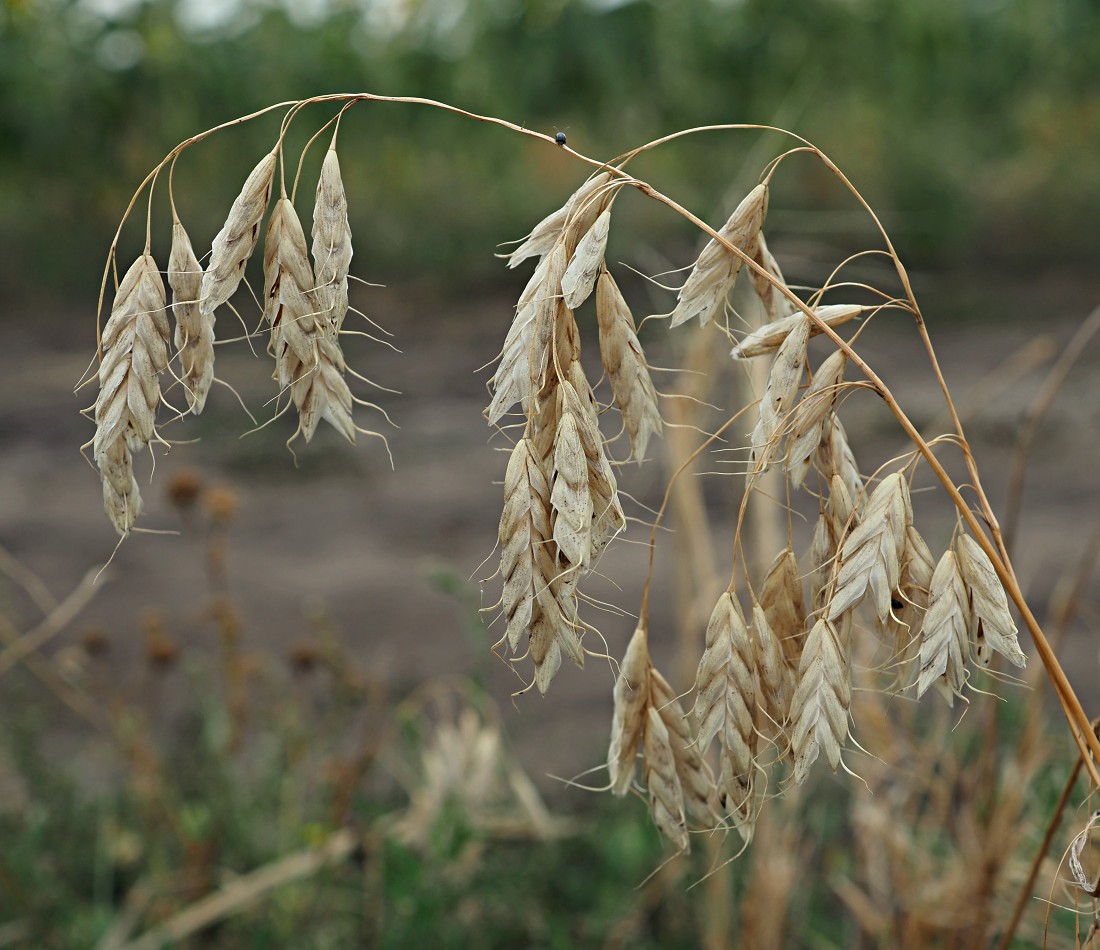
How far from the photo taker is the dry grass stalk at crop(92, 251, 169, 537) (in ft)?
2.15

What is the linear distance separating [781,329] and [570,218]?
146mm

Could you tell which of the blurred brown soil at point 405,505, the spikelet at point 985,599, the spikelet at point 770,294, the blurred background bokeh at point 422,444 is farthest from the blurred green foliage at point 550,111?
the spikelet at point 985,599

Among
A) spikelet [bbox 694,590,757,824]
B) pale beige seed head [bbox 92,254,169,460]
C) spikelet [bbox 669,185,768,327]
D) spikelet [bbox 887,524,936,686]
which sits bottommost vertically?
spikelet [bbox 694,590,757,824]

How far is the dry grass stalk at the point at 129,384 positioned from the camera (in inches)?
25.8

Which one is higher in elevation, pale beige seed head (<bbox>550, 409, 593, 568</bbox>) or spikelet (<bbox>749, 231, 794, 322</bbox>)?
spikelet (<bbox>749, 231, 794, 322</bbox>)

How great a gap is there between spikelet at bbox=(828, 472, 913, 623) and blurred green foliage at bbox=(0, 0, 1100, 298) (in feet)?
18.8

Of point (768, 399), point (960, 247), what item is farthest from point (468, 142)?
point (768, 399)

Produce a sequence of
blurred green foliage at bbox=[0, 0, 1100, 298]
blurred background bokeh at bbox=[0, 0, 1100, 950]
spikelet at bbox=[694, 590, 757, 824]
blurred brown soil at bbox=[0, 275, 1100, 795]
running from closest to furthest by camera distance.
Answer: spikelet at bbox=[694, 590, 757, 824] → blurred background bokeh at bbox=[0, 0, 1100, 950] → blurred brown soil at bbox=[0, 275, 1100, 795] → blurred green foliage at bbox=[0, 0, 1100, 298]

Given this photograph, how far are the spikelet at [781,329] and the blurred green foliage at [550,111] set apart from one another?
5.67 m

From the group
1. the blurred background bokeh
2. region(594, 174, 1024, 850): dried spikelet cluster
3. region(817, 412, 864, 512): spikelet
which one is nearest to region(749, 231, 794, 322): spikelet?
region(594, 174, 1024, 850): dried spikelet cluster

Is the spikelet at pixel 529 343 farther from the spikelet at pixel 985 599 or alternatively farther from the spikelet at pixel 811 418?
the spikelet at pixel 985 599

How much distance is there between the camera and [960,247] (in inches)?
286

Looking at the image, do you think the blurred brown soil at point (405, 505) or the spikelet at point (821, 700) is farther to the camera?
the blurred brown soil at point (405, 505)

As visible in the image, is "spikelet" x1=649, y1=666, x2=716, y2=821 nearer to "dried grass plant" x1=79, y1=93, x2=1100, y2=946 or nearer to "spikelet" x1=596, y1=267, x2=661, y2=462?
"dried grass plant" x1=79, y1=93, x2=1100, y2=946
